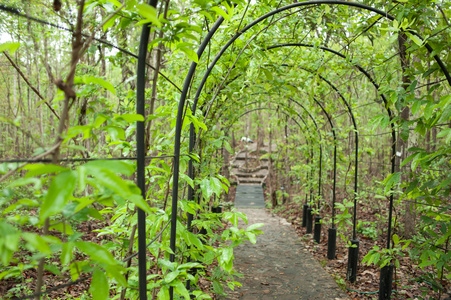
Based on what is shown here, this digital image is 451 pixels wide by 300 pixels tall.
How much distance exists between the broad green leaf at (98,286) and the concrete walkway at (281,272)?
3.14 meters

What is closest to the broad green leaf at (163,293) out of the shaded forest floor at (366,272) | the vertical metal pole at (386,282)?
the shaded forest floor at (366,272)

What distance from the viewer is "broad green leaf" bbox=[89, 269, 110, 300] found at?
0.84 meters

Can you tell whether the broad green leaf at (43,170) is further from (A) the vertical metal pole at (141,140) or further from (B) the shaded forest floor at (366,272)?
(B) the shaded forest floor at (366,272)

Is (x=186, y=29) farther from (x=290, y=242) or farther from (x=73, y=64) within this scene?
(x=290, y=242)

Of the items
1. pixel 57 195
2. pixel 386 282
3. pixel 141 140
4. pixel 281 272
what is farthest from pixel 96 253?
pixel 281 272

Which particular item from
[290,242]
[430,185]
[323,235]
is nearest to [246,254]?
[290,242]

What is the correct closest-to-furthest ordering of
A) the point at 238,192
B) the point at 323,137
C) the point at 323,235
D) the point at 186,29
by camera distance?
the point at 186,29
the point at 323,137
the point at 323,235
the point at 238,192

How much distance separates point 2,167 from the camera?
76 cm

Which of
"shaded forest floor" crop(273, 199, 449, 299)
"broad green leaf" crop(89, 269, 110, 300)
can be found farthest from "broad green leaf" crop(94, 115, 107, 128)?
"shaded forest floor" crop(273, 199, 449, 299)

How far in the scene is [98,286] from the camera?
33.3 inches

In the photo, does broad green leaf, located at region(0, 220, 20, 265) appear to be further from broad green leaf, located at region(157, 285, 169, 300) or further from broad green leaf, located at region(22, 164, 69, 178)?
broad green leaf, located at region(157, 285, 169, 300)

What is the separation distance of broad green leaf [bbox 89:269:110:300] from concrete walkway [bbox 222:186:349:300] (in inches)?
124

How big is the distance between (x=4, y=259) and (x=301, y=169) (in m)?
7.20

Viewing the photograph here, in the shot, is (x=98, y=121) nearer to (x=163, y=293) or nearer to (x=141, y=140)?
(x=141, y=140)
